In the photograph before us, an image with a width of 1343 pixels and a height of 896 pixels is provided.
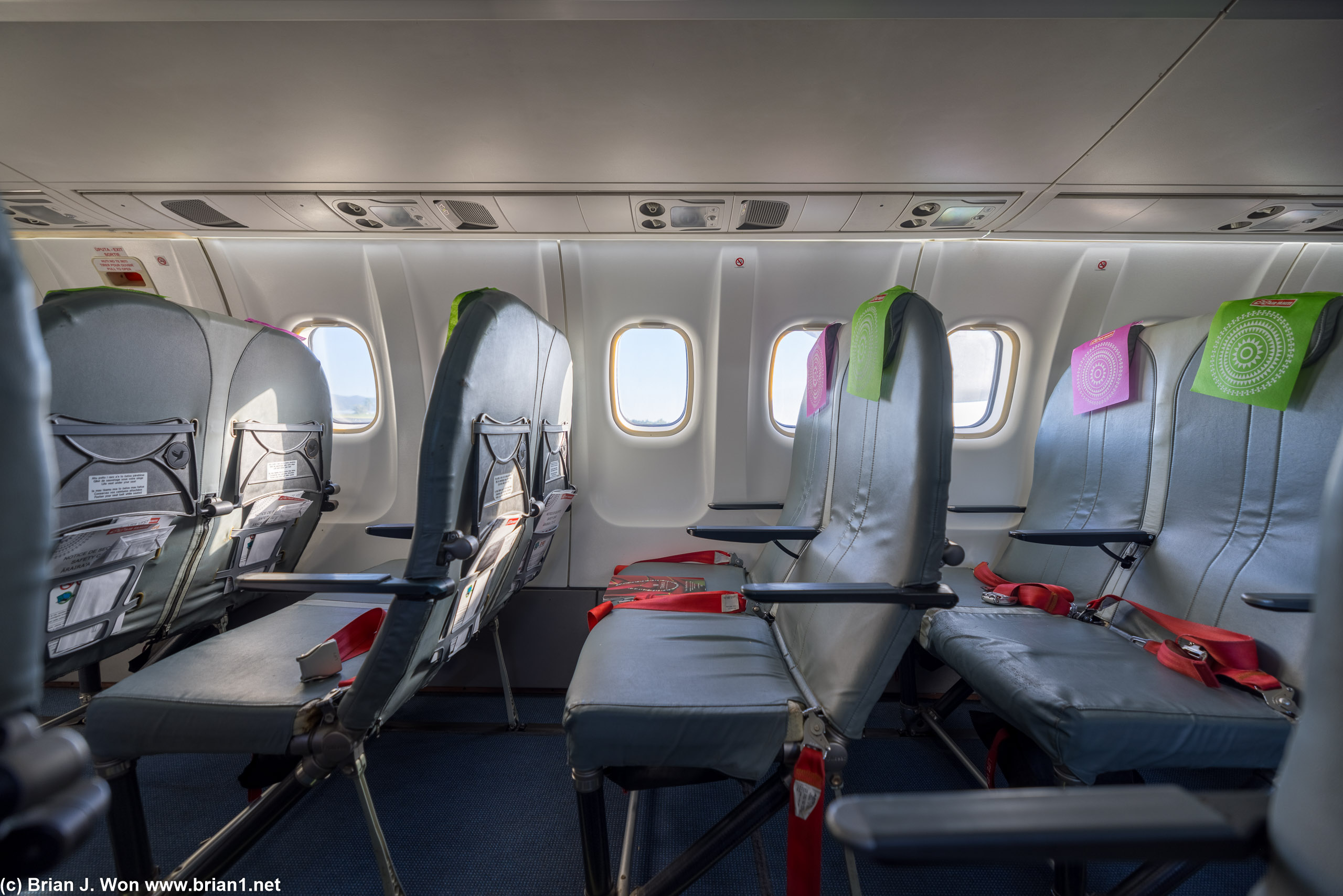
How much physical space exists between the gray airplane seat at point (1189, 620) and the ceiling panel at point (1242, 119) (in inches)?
26.3

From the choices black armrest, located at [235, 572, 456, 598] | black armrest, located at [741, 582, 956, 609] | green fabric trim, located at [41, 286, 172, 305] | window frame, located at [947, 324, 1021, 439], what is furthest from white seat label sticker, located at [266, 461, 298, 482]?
window frame, located at [947, 324, 1021, 439]

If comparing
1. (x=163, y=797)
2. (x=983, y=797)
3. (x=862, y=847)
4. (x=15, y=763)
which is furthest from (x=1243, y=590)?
(x=163, y=797)

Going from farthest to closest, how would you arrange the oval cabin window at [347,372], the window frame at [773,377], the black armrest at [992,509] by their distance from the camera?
the oval cabin window at [347,372] < the window frame at [773,377] < the black armrest at [992,509]

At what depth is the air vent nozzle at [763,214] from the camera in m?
2.27

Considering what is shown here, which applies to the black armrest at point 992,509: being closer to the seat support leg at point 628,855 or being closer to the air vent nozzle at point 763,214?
the air vent nozzle at point 763,214

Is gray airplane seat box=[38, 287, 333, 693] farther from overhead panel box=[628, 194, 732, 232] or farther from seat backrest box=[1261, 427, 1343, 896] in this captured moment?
seat backrest box=[1261, 427, 1343, 896]

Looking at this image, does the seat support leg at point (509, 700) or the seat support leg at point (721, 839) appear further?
the seat support leg at point (509, 700)

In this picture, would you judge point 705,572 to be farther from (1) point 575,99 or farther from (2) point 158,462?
(2) point 158,462

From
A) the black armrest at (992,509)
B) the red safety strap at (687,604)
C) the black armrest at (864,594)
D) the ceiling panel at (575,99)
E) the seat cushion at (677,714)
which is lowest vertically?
the red safety strap at (687,604)

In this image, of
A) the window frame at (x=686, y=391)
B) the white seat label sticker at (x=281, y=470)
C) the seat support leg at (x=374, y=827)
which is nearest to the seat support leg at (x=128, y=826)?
the seat support leg at (x=374, y=827)

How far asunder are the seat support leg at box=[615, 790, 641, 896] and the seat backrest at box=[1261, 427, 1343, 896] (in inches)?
55.7

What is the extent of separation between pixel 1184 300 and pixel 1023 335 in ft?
3.31

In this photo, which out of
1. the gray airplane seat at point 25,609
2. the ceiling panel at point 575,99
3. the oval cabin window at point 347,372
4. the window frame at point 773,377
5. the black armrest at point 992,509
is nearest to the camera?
the gray airplane seat at point 25,609

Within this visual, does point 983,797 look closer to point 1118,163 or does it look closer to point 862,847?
point 862,847
